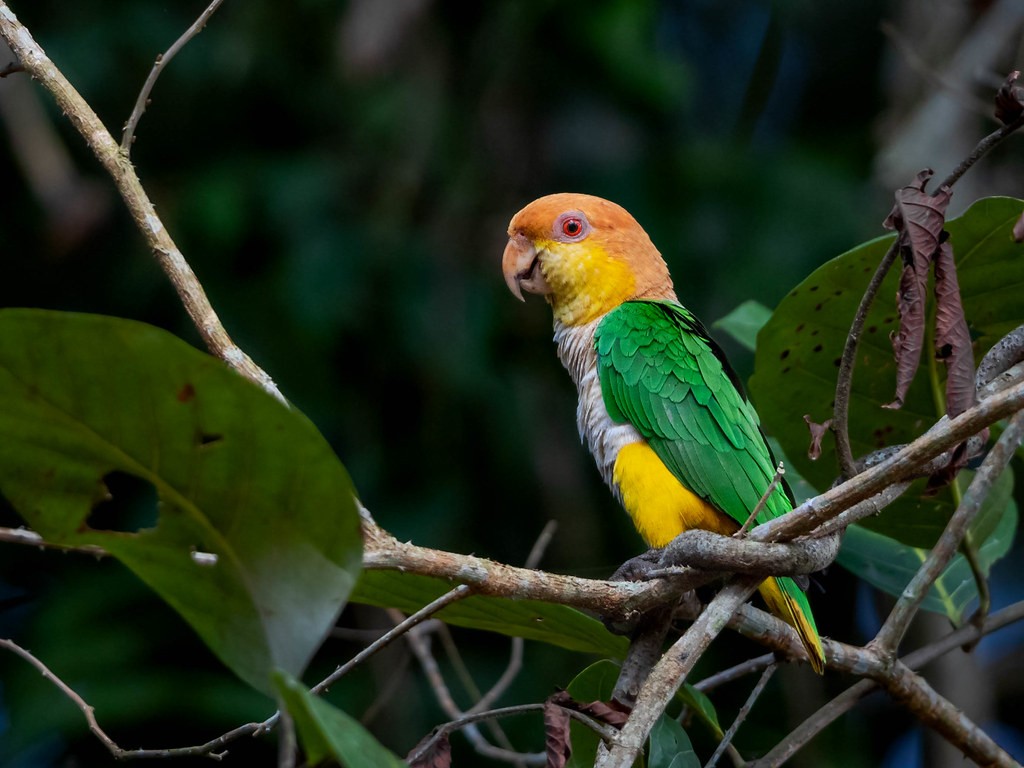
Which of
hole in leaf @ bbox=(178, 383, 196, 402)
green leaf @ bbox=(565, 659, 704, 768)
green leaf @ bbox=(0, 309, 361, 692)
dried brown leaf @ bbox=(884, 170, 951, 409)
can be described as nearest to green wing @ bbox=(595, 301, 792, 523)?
green leaf @ bbox=(565, 659, 704, 768)

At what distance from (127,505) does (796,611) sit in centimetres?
316

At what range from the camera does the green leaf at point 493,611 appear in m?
1.75

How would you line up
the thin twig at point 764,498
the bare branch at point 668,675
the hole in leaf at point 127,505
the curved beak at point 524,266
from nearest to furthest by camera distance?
the bare branch at point 668,675 → the thin twig at point 764,498 → the curved beak at point 524,266 → the hole in leaf at point 127,505

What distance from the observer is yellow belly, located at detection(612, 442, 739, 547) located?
240 centimetres

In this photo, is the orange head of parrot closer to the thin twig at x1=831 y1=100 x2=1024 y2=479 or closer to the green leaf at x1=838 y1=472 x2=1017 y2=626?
the green leaf at x1=838 y1=472 x2=1017 y2=626

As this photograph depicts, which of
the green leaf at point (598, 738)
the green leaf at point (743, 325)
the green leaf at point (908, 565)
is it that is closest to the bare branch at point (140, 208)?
the green leaf at point (598, 738)

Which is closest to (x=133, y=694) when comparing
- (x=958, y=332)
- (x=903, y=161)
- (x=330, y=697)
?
(x=330, y=697)

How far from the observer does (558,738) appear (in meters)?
1.54

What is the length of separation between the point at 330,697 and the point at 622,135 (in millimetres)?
2980

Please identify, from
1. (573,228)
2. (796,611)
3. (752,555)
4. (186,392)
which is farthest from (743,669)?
(186,392)

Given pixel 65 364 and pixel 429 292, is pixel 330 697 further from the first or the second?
pixel 65 364

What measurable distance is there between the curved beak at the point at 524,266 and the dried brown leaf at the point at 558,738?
161cm

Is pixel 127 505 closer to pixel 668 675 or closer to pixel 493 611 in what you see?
pixel 493 611

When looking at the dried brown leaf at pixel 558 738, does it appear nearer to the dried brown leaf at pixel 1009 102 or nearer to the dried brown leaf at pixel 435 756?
the dried brown leaf at pixel 435 756
